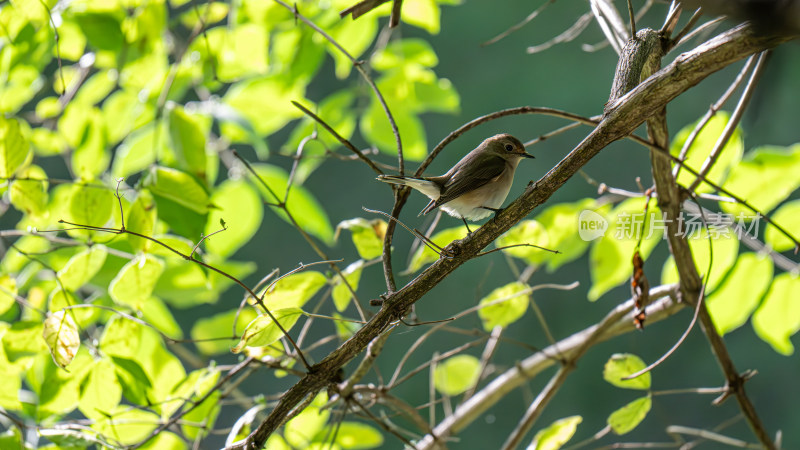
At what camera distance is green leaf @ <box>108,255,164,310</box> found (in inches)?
41.1

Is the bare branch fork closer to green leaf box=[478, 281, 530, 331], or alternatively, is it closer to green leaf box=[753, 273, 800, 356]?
green leaf box=[478, 281, 530, 331]

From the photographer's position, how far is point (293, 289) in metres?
1.03

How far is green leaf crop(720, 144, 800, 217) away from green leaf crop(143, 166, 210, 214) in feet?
3.25

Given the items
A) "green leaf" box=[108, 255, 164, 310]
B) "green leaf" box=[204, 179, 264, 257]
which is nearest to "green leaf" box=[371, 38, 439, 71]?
"green leaf" box=[204, 179, 264, 257]

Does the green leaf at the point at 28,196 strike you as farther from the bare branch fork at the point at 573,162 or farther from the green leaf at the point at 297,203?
the bare branch fork at the point at 573,162

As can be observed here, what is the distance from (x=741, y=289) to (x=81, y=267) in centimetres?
126

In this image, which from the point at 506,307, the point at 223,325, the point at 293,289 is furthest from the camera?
the point at 223,325

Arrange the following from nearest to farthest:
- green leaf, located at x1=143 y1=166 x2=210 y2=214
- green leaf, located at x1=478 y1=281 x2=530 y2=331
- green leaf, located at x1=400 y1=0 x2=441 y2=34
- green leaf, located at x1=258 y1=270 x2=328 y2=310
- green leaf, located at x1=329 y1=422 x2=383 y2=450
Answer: green leaf, located at x1=258 y1=270 x2=328 y2=310 → green leaf, located at x1=143 y1=166 x2=210 y2=214 → green leaf, located at x1=478 y1=281 x2=530 y2=331 → green leaf, located at x1=329 y1=422 x2=383 y2=450 → green leaf, located at x1=400 y1=0 x2=441 y2=34

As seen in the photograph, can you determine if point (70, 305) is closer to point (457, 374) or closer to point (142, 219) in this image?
point (142, 219)

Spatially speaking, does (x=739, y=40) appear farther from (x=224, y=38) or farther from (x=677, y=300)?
(x=224, y=38)

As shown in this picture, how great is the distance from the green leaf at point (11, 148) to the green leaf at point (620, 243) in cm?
112

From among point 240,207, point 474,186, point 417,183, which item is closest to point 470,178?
point 474,186

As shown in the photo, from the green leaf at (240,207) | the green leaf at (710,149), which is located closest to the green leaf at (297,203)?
the green leaf at (240,207)

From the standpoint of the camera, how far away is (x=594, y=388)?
3.89 metres
